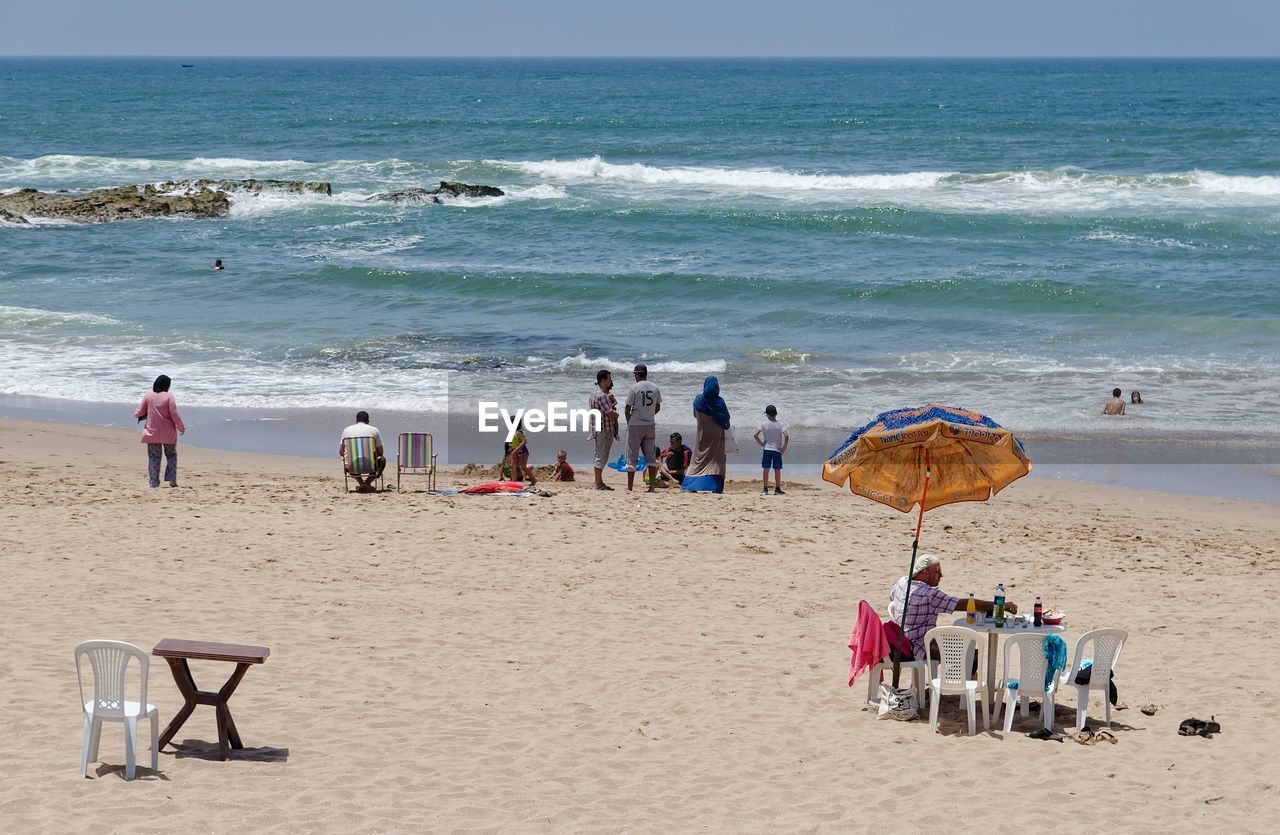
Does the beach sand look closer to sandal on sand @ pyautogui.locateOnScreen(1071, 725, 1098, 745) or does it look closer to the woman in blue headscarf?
sandal on sand @ pyautogui.locateOnScreen(1071, 725, 1098, 745)

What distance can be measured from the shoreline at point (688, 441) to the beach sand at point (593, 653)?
935mm

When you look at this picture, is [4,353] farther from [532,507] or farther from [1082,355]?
[1082,355]

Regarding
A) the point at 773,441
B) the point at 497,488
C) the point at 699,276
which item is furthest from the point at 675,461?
the point at 699,276

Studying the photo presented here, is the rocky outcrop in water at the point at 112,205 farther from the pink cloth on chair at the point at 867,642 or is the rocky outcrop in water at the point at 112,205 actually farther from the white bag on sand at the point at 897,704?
the white bag on sand at the point at 897,704

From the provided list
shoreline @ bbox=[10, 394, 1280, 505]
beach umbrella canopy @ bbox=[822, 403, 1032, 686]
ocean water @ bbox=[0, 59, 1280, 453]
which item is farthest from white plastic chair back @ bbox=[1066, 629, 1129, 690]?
ocean water @ bbox=[0, 59, 1280, 453]

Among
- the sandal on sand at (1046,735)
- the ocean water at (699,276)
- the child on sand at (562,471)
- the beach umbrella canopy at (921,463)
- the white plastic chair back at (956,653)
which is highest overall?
the ocean water at (699,276)

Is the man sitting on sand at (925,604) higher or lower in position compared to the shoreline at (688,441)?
lower

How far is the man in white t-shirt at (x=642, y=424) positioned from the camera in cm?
1386

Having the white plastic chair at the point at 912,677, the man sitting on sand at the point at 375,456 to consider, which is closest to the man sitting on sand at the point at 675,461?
the man sitting on sand at the point at 375,456

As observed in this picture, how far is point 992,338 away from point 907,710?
16.0 m

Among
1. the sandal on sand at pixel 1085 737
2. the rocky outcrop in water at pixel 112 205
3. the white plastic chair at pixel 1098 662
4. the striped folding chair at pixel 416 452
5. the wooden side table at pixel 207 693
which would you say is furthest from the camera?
the rocky outcrop in water at pixel 112 205

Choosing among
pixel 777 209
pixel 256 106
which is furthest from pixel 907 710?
pixel 256 106

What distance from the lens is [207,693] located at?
7.11 meters

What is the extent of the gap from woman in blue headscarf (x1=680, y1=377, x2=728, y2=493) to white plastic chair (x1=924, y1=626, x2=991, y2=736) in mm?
6220
